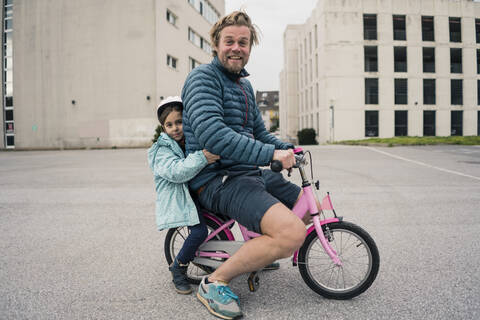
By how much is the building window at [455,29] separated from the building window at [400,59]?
5.33m

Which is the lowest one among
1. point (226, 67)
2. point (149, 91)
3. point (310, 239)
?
point (310, 239)

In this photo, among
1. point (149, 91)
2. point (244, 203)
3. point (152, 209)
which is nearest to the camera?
point (244, 203)

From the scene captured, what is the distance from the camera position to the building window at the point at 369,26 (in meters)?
33.2

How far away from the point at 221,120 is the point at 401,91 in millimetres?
36152

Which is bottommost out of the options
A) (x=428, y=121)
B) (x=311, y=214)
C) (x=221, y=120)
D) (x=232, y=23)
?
(x=311, y=214)

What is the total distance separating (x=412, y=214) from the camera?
4973 millimetres

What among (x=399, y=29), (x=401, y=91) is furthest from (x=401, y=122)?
(x=399, y=29)

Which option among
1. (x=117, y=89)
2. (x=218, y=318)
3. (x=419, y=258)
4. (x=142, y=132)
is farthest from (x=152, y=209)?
(x=117, y=89)

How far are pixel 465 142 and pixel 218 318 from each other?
874 inches

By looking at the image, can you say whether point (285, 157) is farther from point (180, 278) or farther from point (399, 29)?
point (399, 29)

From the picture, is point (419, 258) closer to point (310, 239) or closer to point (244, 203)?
point (310, 239)

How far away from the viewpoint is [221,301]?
2.21 m

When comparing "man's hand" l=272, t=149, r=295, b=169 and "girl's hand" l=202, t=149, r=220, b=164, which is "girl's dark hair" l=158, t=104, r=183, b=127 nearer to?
"girl's hand" l=202, t=149, r=220, b=164

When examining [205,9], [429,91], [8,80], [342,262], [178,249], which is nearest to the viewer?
[342,262]
